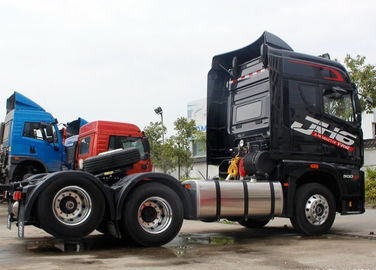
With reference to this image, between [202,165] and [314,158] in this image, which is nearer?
[314,158]

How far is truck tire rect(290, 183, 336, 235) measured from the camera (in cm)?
898

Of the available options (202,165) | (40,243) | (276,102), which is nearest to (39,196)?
(40,243)

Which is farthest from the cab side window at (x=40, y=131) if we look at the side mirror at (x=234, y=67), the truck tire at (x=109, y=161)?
the truck tire at (x=109, y=161)

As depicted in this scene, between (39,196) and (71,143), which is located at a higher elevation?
(71,143)

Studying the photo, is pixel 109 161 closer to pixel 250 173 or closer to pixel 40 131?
pixel 250 173

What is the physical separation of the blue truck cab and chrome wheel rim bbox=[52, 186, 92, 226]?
948 centimetres

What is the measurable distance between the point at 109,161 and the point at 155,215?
123 cm

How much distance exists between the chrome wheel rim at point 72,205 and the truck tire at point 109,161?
105 centimetres

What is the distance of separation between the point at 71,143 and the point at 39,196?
10.2m

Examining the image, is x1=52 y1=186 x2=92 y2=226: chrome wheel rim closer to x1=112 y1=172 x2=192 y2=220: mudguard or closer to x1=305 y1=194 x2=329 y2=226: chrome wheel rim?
x1=112 y1=172 x2=192 y2=220: mudguard

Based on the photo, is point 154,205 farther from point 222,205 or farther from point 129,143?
point 129,143

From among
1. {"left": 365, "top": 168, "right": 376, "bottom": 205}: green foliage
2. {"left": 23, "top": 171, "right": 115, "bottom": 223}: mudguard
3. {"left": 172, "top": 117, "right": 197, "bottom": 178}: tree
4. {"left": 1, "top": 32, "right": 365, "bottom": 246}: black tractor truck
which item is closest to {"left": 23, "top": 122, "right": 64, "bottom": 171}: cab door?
{"left": 1, "top": 32, "right": 365, "bottom": 246}: black tractor truck

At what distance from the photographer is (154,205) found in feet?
24.7

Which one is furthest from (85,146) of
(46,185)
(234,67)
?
(46,185)
